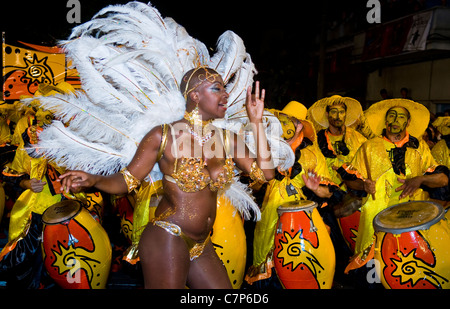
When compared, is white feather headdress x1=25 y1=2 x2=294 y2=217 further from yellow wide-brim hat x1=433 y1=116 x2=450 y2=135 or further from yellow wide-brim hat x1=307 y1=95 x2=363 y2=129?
yellow wide-brim hat x1=433 y1=116 x2=450 y2=135

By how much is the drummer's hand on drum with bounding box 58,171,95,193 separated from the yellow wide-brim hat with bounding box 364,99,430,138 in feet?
10.9

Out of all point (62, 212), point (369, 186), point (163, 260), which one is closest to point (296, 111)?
point (369, 186)

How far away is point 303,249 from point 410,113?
190cm

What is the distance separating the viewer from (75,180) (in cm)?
265

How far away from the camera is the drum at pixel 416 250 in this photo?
3.61 m

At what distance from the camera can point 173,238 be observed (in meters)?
2.82

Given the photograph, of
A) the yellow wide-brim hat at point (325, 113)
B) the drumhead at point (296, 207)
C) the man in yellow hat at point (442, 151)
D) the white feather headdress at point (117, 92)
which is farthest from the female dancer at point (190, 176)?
the man in yellow hat at point (442, 151)

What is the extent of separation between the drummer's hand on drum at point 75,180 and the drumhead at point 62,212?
1.55 metres

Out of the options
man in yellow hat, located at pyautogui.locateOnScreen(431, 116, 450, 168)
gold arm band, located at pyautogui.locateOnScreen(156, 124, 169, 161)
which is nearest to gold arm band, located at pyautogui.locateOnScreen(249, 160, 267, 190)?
gold arm band, located at pyautogui.locateOnScreen(156, 124, 169, 161)

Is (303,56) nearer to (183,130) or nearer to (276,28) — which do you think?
(276,28)

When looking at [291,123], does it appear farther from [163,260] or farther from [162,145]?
[163,260]

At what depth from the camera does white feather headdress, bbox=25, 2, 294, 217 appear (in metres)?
3.06

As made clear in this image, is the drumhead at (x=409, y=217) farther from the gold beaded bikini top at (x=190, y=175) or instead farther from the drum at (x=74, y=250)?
the drum at (x=74, y=250)
